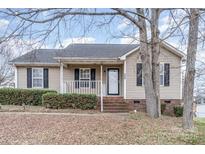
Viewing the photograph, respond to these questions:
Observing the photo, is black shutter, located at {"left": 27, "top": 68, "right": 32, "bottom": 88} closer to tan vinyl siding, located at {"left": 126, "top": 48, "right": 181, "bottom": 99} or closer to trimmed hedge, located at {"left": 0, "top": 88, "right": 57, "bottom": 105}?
trimmed hedge, located at {"left": 0, "top": 88, "right": 57, "bottom": 105}

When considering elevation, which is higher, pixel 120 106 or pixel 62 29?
pixel 62 29

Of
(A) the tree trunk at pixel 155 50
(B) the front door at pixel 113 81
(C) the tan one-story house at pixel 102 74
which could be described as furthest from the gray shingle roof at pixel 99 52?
(A) the tree trunk at pixel 155 50

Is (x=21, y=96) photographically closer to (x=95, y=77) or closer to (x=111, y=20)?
(x=95, y=77)

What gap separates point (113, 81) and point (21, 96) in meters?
4.74

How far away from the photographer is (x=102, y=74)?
587 inches

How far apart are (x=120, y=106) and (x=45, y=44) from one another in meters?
6.44

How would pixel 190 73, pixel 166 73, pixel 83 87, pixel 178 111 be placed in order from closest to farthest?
pixel 190 73 → pixel 178 111 → pixel 166 73 → pixel 83 87

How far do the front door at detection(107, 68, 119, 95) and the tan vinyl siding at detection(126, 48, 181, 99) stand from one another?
0.82 metres

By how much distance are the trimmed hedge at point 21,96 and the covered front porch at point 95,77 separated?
5.32 ft

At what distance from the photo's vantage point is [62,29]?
25.4ft

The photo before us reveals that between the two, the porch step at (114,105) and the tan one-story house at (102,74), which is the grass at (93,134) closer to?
the porch step at (114,105)

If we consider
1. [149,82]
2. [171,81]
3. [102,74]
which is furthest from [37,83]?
[171,81]
